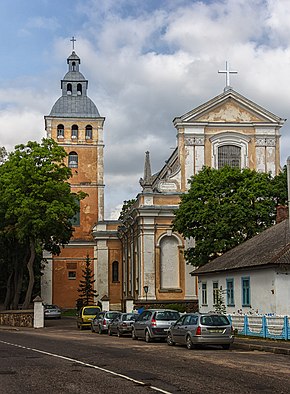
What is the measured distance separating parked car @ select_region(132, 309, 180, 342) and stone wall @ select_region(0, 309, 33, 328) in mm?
17189

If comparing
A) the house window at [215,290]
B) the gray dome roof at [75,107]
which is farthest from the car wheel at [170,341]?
the gray dome roof at [75,107]

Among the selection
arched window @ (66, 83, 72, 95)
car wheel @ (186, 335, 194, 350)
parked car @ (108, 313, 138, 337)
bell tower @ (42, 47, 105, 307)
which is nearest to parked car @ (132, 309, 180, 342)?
parked car @ (108, 313, 138, 337)

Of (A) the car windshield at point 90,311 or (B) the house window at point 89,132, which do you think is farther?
(B) the house window at point 89,132

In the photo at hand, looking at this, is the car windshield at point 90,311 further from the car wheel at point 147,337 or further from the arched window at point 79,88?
the arched window at point 79,88

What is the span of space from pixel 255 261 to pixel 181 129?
25605 millimetres

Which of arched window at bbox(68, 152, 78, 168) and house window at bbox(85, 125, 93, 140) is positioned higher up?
house window at bbox(85, 125, 93, 140)

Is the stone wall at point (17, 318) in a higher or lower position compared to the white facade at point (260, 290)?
lower

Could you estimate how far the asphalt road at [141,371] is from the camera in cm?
1272

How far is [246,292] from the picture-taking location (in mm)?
31469

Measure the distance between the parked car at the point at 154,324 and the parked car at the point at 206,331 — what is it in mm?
3350

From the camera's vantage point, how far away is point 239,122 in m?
54.2

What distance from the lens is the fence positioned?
24594 mm

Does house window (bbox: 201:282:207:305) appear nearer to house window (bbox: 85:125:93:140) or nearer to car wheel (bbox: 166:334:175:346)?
car wheel (bbox: 166:334:175:346)

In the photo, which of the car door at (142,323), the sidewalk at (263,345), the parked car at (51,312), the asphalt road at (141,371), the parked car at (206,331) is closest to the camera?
the asphalt road at (141,371)
